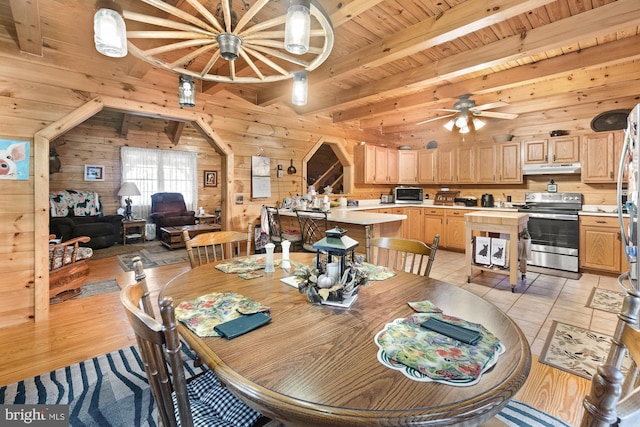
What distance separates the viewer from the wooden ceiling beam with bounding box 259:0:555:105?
6.68 feet

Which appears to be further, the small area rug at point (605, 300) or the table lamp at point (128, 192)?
the table lamp at point (128, 192)

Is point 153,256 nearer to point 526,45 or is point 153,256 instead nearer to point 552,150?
point 526,45

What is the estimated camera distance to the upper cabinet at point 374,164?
604 cm

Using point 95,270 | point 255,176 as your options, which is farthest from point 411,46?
point 95,270

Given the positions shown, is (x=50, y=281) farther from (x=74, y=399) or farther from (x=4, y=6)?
(x=4, y=6)

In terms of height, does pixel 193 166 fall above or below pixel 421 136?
below

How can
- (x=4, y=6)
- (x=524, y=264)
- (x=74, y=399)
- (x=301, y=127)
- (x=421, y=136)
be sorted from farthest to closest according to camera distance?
(x=421, y=136) < (x=301, y=127) < (x=524, y=264) < (x=4, y=6) < (x=74, y=399)

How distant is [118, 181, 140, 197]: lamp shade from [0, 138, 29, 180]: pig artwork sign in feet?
13.8

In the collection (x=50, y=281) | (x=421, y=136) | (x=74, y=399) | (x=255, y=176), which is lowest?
(x=74, y=399)

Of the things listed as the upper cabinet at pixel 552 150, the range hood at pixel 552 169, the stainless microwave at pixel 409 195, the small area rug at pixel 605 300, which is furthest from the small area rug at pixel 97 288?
the upper cabinet at pixel 552 150

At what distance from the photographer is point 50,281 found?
3127mm

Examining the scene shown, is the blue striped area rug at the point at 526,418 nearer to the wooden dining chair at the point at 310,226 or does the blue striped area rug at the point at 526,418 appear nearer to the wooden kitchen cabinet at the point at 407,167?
the wooden dining chair at the point at 310,226

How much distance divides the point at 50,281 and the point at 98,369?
1.77m

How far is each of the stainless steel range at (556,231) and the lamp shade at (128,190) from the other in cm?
788
